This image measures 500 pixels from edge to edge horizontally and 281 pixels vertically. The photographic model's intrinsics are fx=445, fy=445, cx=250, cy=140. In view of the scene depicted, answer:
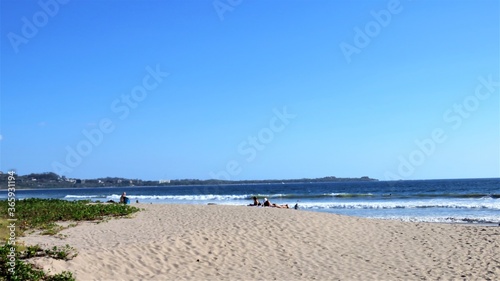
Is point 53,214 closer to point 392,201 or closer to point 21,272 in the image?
point 21,272

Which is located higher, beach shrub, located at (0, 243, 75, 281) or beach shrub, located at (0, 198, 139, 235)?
beach shrub, located at (0, 198, 139, 235)

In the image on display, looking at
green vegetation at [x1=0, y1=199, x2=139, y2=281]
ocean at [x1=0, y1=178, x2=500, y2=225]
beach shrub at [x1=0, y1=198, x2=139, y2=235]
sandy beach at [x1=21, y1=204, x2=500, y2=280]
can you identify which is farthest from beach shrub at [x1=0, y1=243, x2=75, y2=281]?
ocean at [x1=0, y1=178, x2=500, y2=225]

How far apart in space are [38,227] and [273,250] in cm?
705

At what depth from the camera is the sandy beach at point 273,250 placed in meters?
9.63

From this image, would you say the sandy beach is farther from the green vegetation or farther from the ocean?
the ocean

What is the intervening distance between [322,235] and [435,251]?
10.5 feet

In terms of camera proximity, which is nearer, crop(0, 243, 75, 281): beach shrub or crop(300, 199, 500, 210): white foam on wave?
crop(0, 243, 75, 281): beach shrub

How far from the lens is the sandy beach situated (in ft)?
31.6

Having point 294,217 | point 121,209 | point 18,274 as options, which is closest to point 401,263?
point 294,217

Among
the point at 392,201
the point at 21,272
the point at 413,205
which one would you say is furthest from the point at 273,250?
the point at 392,201

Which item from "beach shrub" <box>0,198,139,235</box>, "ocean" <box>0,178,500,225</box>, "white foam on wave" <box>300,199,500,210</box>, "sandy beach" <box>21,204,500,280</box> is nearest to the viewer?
"sandy beach" <box>21,204,500,280</box>

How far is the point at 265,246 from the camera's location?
12.1 metres

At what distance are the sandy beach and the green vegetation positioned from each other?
0.43m

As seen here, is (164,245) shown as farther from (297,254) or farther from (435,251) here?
(435,251)
